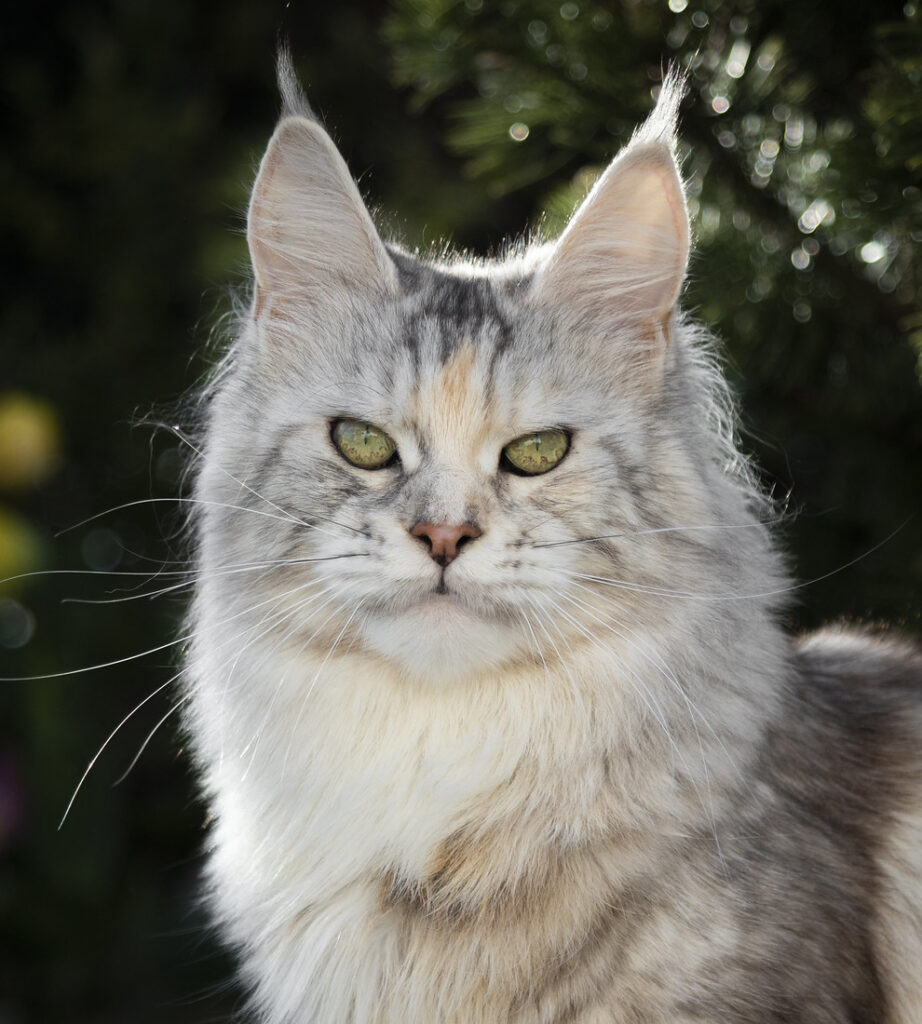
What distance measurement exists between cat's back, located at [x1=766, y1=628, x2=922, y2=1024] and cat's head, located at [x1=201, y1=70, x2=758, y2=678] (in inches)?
12.5

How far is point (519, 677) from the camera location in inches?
59.6

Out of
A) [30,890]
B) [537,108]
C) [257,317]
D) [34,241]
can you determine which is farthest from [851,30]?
[30,890]

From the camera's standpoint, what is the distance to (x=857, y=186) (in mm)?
1424

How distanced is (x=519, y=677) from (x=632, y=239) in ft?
2.16

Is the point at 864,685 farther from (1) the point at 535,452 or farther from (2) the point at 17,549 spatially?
(2) the point at 17,549

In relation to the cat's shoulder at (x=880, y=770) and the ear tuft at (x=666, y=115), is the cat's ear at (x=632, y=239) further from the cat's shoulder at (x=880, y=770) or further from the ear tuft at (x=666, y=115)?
the cat's shoulder at (x=880, y=770)

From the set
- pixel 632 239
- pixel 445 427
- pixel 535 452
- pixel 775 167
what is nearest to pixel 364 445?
pixel 445 427

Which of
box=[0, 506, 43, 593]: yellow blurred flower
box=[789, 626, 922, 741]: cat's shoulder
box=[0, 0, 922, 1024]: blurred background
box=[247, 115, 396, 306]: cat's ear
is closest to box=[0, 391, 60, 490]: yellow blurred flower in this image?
box=[0, 0, 922, 1024]: blurred background

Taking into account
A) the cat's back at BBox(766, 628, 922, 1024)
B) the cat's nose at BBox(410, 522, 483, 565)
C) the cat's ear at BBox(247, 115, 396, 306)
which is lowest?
the cat's back at BBox(766, 628, 922, 1024)

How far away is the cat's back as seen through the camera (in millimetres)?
1534

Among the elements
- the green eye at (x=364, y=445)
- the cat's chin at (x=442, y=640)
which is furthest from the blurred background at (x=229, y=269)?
the cat's chin at (x=442, y=640)

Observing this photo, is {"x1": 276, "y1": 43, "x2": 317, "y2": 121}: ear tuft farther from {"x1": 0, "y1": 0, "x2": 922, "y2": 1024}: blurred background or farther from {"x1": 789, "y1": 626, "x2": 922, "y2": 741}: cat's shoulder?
{"x1": 789, "y1": 626, "x2": 922, "y2": 741}: cat's shoulder

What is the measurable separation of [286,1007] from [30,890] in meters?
1.59

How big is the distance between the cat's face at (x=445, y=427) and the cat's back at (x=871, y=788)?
1.15 feet
